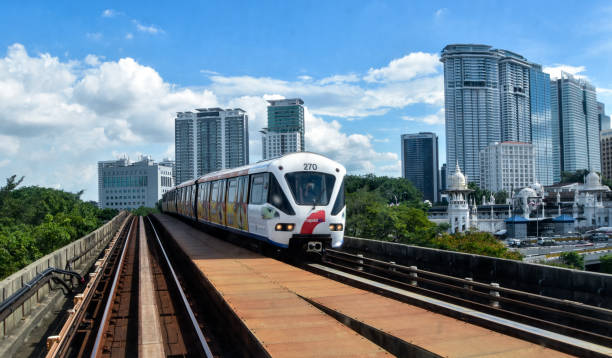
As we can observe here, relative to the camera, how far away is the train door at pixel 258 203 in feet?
50.3

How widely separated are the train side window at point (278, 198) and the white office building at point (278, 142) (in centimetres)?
17590

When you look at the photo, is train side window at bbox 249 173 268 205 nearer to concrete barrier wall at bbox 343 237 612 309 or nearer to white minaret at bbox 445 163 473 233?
concrete barrier wall at bbox 343 237 612 309

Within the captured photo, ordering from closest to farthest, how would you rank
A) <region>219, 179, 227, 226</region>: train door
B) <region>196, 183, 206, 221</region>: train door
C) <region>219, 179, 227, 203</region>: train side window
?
1. <region>219, 179, 227, 203</region>: train side window
2. <region>219, 179, 227, 226</region>: train door
3. <region>196, 183, 206, 221</region>: train door

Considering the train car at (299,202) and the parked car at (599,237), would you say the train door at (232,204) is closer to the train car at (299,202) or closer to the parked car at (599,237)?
the train car at (299,202)

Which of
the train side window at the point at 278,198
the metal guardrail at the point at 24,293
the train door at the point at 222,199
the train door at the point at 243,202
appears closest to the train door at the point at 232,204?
the train door at the point at 243,202

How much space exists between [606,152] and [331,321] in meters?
214

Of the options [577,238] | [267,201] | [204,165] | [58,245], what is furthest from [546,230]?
[204,165]

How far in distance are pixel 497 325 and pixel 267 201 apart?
8.78 meters

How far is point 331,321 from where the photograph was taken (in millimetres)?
8148

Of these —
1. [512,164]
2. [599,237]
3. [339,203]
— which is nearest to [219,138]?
[512,164]

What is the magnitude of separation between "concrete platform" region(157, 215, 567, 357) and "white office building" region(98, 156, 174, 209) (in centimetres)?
16435

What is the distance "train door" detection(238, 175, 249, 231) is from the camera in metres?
17.4

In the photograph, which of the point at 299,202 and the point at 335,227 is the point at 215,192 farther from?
the point at 335,227

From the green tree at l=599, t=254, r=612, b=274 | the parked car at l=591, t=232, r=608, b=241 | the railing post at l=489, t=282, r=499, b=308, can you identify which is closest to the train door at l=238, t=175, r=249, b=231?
the railing post at l=489, t=282, r=499, b=308
